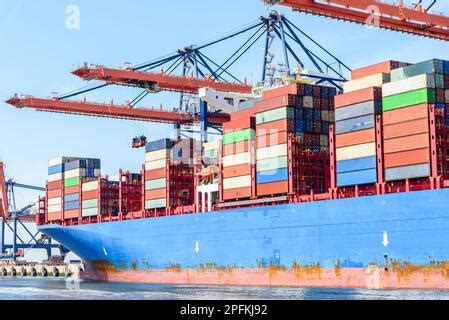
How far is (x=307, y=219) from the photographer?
40281mm

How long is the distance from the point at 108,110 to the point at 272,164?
21.0 m

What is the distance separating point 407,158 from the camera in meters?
34.4

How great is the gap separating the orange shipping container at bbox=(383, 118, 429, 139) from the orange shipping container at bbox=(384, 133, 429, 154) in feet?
0.71

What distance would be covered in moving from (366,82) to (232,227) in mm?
14232

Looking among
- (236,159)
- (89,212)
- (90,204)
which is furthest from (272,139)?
(89,212)

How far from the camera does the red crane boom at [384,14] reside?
3562cm

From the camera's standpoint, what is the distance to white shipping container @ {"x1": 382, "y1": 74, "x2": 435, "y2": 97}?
34219 mm

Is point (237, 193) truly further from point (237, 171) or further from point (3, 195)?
point (3, 195)

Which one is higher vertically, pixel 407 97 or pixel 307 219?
pixel 407 97

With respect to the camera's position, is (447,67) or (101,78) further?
(101,78)

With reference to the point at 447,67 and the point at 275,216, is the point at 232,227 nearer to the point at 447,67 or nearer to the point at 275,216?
the point at 275,216

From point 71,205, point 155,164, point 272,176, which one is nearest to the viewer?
point 272,176

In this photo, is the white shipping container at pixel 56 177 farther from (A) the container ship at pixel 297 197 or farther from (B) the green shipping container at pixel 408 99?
(B) the green shipping container at pixel 408 99
